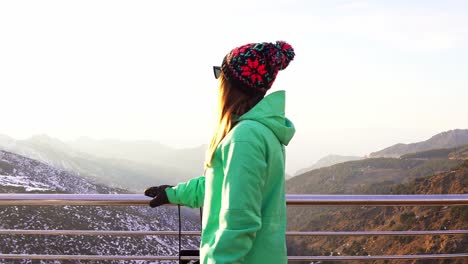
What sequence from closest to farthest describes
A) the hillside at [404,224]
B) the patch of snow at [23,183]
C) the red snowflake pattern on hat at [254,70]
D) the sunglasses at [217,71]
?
the red snowflake pattern on hat at [254,70], the sunglasses at [217,71], the hillside at [404,224], the patch of snow at [23,183]

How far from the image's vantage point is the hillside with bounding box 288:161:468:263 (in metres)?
62.4

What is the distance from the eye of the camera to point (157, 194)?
2.58m

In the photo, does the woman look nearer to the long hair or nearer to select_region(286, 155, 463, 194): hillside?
the long hair

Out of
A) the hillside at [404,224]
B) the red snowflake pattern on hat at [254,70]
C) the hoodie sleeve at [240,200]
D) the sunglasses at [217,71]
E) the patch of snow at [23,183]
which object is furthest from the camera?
the patch of snow at [23,183]

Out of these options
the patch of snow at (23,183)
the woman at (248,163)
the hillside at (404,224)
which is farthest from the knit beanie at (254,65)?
the patch of snow at (23,183)

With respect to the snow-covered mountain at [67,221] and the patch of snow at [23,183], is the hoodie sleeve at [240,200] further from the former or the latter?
the patch of snow at [23,183]

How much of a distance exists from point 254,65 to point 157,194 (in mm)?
998

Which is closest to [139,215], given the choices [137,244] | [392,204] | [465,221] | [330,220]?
[137,244]

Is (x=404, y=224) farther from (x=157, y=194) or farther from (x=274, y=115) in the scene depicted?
(x=274, y=115)

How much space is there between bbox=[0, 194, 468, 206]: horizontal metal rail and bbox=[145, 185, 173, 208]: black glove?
0.66 ft

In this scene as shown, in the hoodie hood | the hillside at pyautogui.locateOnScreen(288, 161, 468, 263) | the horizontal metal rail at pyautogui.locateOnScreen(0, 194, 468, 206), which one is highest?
the hoodie hood

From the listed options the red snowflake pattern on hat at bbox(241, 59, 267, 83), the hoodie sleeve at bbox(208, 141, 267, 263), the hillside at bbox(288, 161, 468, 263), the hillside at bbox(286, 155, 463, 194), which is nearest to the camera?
the hoodie sleeve at bbox(208, 141, 267, 263)

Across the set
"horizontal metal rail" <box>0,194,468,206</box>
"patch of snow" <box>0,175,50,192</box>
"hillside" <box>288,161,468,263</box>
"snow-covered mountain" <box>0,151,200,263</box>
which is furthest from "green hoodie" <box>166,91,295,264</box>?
"patch of snow" <box>0,175,50,192</box>

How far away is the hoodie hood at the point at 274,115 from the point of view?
70.7 inches
